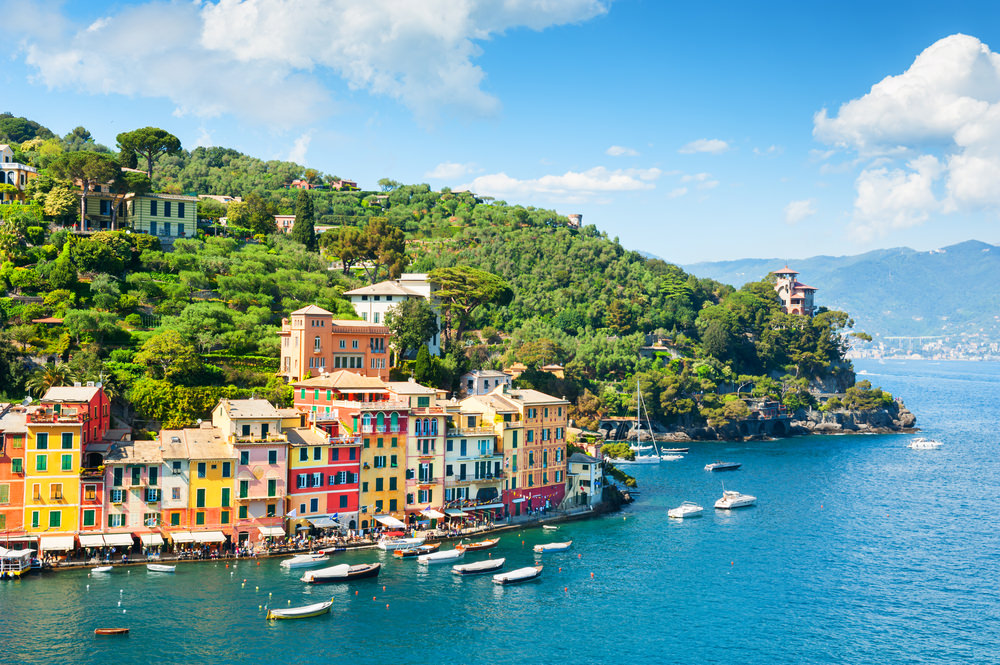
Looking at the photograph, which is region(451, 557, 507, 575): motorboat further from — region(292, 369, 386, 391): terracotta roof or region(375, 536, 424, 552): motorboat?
region(292, 369, 386, 391): terracotta roof

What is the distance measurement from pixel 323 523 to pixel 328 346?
28306 millimetres

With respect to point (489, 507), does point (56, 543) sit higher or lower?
higher

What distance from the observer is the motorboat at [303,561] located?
61.9 metres

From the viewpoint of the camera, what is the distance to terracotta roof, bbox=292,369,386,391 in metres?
78.1

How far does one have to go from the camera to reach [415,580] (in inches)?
2429

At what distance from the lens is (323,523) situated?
67.8 m

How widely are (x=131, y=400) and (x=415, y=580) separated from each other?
32654 mm

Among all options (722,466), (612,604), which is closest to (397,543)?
(612,604)

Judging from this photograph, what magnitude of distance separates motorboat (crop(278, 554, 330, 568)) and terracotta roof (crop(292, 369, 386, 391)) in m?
18.1

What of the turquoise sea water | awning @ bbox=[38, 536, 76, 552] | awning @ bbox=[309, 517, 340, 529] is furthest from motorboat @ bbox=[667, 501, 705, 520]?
awning @ bbox=[38, 536, 76, 552]

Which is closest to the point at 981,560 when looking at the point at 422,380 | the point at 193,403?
the point at 422,380

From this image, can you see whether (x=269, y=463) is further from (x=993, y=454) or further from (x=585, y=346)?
(x=993, y=454)

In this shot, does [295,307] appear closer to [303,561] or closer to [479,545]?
[479,545]

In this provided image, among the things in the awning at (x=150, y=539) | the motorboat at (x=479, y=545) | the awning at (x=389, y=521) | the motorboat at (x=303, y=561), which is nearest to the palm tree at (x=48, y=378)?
the awning at (x=150, y=539)
